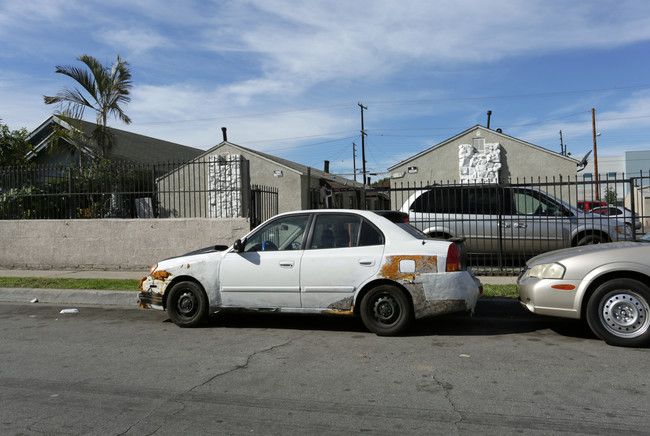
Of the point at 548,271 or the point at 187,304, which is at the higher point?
the point at 548,271

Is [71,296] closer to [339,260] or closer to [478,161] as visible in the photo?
[339,260]

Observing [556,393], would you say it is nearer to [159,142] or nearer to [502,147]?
[502,147]

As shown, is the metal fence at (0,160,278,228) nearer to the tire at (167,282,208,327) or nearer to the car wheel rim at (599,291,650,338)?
the tire at (167,282,208,327)

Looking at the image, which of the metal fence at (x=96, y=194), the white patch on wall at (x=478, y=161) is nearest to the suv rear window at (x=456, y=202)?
the metal fence at (x=96, y=194)

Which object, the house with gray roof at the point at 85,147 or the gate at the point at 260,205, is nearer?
the gate at the point at 260,205

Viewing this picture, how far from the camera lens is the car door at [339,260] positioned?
20.5 ft

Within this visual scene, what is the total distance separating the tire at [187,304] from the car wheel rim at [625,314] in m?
4.74

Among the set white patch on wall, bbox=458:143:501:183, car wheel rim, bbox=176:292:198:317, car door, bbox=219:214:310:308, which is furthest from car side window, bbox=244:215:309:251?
white patch on wall, bbox=458:143:501:183

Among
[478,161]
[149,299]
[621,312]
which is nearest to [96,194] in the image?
[149,299]

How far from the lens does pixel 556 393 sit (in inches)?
167

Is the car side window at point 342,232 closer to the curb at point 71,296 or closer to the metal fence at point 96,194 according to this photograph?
the curb at point 71,296

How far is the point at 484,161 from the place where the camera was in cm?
2411

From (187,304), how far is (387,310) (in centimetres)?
269

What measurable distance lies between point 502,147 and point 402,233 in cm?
1936
